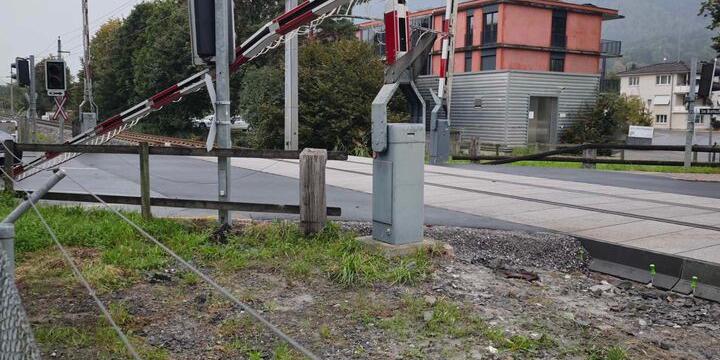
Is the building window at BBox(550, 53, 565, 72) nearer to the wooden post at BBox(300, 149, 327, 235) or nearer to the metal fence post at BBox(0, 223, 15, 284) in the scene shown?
the wooden post at BBox(300, 149, 327, 235)

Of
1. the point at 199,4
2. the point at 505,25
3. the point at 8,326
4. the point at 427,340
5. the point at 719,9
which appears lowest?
the point at 427,340

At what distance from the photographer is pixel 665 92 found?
95000 mm

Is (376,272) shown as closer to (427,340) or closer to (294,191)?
(427,340)

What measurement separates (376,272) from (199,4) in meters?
3.51

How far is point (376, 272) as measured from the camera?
5996mm

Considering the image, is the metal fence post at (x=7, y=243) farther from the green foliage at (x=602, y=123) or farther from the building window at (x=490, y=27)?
the building window at (x=490, y=27)

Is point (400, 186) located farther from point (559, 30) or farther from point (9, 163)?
point (559, 30)

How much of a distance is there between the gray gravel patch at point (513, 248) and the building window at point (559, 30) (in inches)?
1820

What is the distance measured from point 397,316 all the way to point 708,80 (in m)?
14.7

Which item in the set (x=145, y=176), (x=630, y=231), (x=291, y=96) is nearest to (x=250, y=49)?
(x=145, y=176)

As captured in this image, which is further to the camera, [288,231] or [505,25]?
[505,25]

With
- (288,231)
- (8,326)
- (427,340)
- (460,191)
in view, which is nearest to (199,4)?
(288,231)

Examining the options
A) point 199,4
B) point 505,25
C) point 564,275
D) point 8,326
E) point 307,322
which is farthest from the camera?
point 505,25

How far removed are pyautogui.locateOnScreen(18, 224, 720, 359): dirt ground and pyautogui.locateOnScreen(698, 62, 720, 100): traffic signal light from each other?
482 inches
